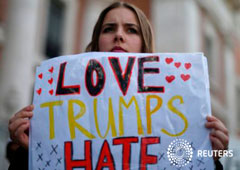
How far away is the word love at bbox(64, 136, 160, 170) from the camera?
1371mm

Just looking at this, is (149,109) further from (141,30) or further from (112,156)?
(141,30)

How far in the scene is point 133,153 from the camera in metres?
1.39

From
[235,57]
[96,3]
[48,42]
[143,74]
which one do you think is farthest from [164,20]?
[143,74]

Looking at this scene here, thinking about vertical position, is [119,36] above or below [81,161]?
above

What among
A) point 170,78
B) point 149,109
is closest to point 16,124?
point 149,109

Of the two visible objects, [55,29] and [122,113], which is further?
[55,29]

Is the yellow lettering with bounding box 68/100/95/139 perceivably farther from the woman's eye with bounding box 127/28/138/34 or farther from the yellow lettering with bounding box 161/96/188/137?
the woman's eye with bounding box 127/28/138/34

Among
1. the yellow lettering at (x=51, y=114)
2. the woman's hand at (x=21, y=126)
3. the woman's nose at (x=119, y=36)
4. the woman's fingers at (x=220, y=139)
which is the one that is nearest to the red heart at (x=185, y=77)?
the woman's fingers at (x=220, y=139)

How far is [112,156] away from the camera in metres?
1.38

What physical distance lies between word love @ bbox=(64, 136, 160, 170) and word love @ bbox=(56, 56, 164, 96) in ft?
0.62

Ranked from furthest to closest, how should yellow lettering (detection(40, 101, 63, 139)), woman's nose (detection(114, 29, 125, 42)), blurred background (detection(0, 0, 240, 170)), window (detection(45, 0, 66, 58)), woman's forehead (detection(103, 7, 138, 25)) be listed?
window (detection(45, 0, 66, 58))
blurred background (detection(0, 0, 240, 170))
woman's forehead (detection(103, 7, 138, 25))
woman's nose (detection(114, 29, 125, 42))
yellow lettering (detection(40, 101, 63, 139))

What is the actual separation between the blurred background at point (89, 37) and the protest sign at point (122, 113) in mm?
330

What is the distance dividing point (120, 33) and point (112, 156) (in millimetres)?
566

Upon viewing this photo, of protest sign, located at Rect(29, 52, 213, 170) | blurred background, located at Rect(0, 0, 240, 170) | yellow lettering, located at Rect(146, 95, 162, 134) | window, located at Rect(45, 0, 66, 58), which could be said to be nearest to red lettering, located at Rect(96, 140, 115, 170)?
protest sign, located at Rect(29, 52, 213, 170)
